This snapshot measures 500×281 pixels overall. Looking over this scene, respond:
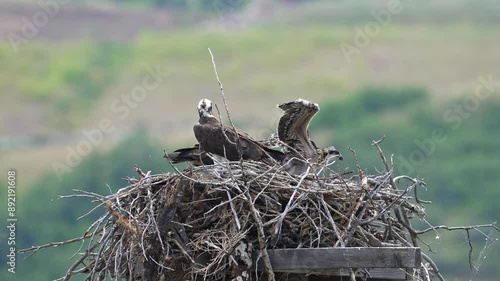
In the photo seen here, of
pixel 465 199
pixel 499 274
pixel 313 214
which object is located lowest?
pixel 313 214

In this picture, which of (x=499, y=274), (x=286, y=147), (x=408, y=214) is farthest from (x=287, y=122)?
(x=499, y=274)

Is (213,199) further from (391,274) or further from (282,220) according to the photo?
(391,274)

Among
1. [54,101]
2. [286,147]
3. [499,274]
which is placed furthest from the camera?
[54,101]

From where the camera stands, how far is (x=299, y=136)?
902 cm

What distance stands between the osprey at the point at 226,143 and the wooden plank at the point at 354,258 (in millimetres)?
1776

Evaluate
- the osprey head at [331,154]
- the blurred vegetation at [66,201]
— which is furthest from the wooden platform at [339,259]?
the blurred vegetation at [66,201]

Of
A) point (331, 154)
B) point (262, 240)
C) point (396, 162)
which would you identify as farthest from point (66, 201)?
point (262, 240)

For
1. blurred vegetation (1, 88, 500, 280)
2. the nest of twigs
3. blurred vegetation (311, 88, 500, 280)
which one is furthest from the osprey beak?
blurred vegetation (311, 88, 500, 280)

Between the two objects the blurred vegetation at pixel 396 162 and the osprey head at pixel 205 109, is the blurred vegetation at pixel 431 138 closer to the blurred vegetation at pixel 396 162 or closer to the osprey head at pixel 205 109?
the blurred vegetation at pixel 396 162

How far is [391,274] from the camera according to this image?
7.30m

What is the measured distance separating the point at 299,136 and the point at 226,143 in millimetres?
584

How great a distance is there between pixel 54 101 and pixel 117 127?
3375mm

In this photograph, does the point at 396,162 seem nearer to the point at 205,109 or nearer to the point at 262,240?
the point at 205,109

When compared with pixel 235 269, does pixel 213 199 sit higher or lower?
higher
